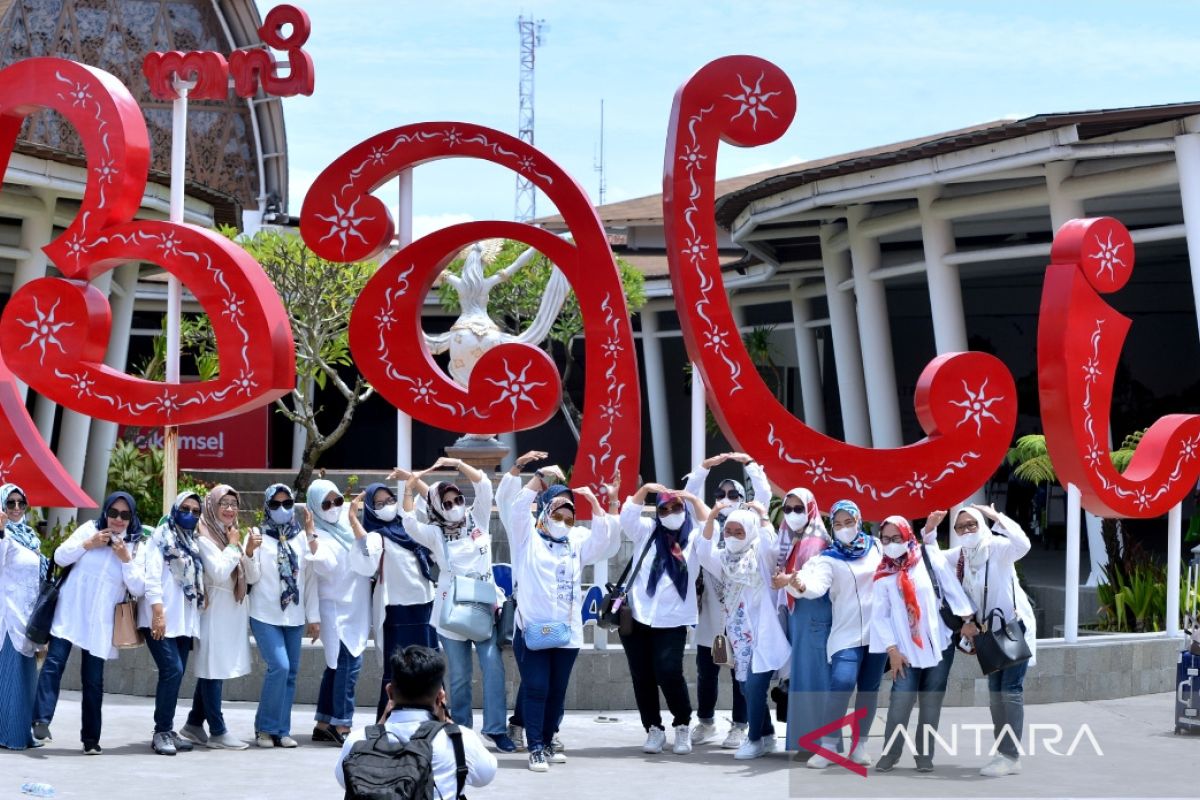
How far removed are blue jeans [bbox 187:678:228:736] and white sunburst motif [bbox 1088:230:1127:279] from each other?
603 centimetres

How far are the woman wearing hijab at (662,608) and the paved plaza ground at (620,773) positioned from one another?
0.84 ft

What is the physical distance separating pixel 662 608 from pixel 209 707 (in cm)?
266

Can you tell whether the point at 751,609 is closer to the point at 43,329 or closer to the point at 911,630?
the point at 911,630

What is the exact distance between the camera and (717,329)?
10.5 m

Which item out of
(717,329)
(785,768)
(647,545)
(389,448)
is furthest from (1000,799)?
(389,448)

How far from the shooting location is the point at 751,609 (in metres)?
9.51

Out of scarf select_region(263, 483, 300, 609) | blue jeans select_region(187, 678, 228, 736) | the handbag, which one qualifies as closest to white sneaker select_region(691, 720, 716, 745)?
scarf select_region(263, 483, 300, 609)

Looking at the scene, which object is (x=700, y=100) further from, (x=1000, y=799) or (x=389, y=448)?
(x=389, y=448)

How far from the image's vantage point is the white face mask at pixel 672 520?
377 inches

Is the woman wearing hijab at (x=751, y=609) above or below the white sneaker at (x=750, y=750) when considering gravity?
above

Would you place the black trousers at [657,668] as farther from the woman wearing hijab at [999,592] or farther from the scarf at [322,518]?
the scarf at [322,518]

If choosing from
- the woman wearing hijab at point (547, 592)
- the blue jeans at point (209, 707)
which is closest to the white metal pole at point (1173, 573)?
the woman wearing hijab at point (547, 592)

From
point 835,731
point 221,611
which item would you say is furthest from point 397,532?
point 835,731

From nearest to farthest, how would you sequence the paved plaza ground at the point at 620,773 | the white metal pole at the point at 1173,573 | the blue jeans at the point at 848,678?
the paved plaza ground at the point at 620,773 → the blue jeans at the point at 848,678 → the white metal pole at the point at 1173,573
